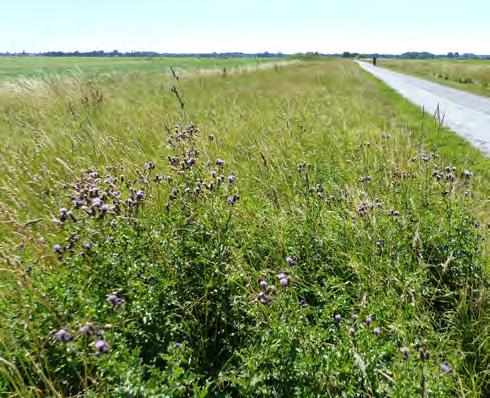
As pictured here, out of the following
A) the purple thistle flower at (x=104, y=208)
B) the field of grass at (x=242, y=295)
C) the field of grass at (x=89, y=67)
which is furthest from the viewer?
the field of grass at (x=89, y=67)

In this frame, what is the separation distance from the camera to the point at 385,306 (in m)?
2.12

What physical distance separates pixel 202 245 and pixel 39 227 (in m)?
1.56

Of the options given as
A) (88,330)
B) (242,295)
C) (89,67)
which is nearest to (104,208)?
(88,330)

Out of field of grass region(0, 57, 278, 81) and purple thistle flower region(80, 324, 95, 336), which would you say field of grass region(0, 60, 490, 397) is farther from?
field of grass region(0, 57, 278, 81)

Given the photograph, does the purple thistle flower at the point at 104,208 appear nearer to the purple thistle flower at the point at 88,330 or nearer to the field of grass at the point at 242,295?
the field of grass at the point at 242,295

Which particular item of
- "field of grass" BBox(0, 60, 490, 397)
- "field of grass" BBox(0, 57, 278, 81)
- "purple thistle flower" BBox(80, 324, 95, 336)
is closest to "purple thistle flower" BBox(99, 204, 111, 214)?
"field of grass" BBox(0, 60, 490, 397)

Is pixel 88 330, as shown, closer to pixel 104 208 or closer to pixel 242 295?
pixel 104 208

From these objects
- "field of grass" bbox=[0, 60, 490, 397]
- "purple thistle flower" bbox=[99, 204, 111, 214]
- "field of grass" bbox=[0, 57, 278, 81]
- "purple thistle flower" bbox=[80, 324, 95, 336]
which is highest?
"field of grass" bbox=[0, 57, 278, 81]

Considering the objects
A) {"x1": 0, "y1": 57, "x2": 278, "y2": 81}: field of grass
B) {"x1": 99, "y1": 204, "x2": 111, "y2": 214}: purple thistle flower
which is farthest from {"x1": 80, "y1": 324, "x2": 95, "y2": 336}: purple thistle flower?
{"x1": 0, "y1": 57, "x2": 278, "y2": 81}: field of grass

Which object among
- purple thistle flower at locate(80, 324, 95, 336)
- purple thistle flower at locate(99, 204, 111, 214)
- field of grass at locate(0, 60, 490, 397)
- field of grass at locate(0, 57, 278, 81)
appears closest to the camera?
purple thistle flower at locate(80, 324, 95, 336)

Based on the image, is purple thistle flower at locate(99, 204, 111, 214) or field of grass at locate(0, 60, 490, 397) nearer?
field of grass at locate(0, 60, 490, 397)

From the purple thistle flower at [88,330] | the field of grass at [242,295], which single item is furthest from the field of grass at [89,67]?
the purple thistle flower at [88,330]

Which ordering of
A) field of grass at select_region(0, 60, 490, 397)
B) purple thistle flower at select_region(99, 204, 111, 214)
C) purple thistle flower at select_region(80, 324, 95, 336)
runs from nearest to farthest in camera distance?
purple thistle flower at select_region(80, 324, 95, 336)
field of grass at select_region(0, 60, 490, 397)
purple thistle flower at select_region(99, 204, 111, 214)

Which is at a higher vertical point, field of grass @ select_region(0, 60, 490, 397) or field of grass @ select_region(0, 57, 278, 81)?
field of grass @ select_region(0, 57, 278, 81)
